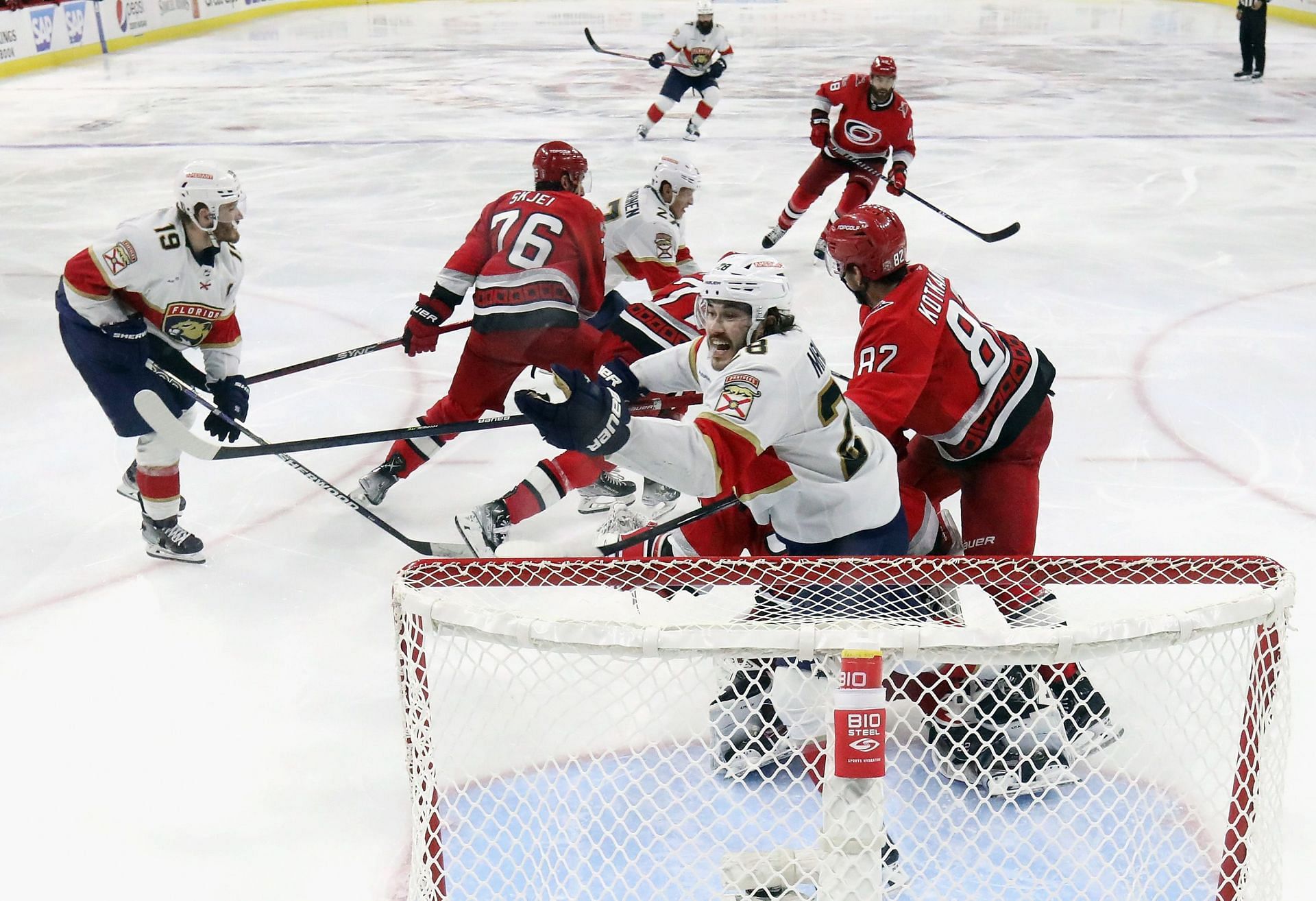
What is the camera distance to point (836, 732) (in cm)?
135

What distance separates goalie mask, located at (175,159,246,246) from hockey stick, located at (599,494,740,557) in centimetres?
116

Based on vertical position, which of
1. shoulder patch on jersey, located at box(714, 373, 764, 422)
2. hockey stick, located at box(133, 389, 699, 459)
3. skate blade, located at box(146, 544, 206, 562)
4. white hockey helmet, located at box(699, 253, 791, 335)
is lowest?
skate blade, located at box(146, 544, 206, 562)

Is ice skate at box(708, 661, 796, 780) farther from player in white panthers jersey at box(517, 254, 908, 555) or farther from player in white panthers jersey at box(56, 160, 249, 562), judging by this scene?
player in white panthers jersey at box(56, 160, 249, 562)

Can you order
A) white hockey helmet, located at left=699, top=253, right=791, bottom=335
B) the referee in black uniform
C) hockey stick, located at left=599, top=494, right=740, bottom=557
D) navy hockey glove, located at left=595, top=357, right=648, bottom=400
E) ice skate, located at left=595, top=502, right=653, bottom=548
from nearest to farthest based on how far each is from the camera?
1. white hockey helmet, located at left=699, top=253, right=791, bottom=335
2. hockey stick, located at left=599, top=494, right=740, bottom=557
3. navy hockey glove, located at left=595, top=357, right=648, bottom=400
4. ice skate, located at left=595, top=502, right=653, bottom=548
5. the referee in black uniform

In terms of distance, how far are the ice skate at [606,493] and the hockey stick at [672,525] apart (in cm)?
60

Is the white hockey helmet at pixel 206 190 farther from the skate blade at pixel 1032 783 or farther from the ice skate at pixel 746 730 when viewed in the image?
the skate blade at pixel 1032 783

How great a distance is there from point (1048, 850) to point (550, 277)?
183 cm

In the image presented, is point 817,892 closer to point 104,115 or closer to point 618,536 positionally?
point 618,536

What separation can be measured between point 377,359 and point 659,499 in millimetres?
1702

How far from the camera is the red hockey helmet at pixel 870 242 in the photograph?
234cm

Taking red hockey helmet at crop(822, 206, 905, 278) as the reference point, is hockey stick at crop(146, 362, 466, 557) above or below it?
below

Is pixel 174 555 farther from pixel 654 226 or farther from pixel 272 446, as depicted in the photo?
pixel 654 226

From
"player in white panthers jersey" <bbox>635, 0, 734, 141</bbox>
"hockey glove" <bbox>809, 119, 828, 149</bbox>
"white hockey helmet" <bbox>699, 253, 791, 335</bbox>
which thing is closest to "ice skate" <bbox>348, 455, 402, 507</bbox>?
"white hockey helmet" <bbox>699, 253, 791, 335</bbox>

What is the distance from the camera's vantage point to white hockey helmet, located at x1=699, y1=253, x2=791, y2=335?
1.90 meters
